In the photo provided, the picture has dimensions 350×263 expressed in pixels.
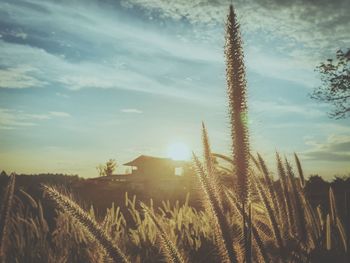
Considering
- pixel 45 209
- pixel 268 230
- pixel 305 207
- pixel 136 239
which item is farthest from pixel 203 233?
pixel 45 209

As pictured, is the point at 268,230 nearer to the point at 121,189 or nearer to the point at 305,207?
the point at 305,207

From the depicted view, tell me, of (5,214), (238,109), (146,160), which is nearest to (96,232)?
(5,214)

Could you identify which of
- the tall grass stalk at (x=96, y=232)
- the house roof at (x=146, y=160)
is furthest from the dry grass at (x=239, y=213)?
the house roof at (x=146, y=160)

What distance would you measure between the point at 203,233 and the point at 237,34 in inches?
135

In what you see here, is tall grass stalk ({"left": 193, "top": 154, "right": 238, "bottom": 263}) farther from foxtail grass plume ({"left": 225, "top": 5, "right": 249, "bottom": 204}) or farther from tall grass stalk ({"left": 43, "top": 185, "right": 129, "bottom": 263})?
tall grass stalk ({"left": 43, "top": 185, "right": 129, "bottom": 263})

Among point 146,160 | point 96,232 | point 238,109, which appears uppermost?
point 146,160

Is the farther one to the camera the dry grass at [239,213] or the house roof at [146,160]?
the house roof at [146,160]

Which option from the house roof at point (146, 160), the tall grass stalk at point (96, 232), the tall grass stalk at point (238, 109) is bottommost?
the tall grass stalk at point (96, 232)

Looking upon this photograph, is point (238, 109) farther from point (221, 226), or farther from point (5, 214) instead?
point (5, 214)

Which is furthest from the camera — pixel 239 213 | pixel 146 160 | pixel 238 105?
pixel 146 160

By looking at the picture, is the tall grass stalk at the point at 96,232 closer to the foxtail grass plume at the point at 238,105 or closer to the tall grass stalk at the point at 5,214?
the tall grass stalk at the point at 5,214

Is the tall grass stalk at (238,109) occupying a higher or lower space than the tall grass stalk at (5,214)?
higher

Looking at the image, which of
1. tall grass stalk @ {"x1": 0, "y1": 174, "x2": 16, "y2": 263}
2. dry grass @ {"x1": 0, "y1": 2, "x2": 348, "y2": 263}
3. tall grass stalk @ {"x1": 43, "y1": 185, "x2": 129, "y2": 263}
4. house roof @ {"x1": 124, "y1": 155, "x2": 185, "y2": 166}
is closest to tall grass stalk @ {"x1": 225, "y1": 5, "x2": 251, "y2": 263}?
dry grass @ {"x1": 0, "y1": 2, "x2": 348, "y2": 263}

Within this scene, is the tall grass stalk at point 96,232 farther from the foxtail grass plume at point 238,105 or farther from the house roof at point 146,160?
the house roof at point 146,160
